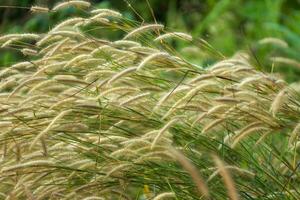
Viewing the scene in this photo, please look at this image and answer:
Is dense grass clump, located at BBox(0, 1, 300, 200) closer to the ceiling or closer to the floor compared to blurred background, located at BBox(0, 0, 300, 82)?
closer to the ceiling

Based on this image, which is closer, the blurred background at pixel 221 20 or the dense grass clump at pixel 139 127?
the dense grass clump at pixel 139 127

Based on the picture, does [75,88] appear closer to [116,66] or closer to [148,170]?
[116,66]

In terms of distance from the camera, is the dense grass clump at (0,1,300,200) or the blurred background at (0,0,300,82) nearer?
the dense grass clump at (0,1,300,200)

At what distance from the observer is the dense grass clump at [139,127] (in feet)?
10.8

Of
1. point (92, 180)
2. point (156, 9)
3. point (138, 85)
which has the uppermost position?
point (138, 85)

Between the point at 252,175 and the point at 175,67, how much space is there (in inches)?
23.7

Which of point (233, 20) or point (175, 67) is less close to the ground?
point (175, 67)

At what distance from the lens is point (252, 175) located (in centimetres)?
323

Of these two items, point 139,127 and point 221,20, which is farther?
point 221,20

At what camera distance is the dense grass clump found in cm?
329

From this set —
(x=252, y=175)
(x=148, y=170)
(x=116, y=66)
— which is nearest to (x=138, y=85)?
(x=116, y=66)

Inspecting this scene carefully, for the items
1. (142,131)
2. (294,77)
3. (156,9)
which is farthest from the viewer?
(156,9)

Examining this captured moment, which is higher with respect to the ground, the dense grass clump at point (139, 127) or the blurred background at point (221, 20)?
the dense grass clump at point (139, 127)

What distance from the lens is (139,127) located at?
3.54m
